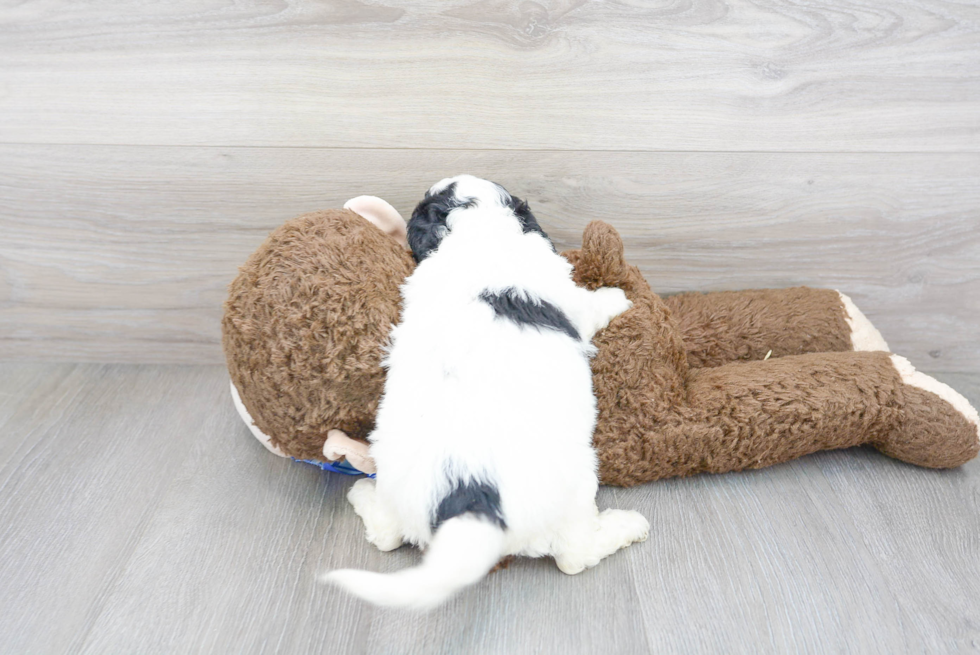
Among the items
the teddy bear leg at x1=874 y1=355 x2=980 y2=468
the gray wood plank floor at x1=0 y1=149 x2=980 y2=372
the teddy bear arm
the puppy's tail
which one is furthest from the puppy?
the teddy bear leg at x1=874 y1=355 x2=980 y2=468

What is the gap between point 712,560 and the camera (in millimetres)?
931

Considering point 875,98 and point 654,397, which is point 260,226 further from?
point 875,98

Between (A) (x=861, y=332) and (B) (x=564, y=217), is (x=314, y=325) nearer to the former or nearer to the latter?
(B) (x=564, y=217)

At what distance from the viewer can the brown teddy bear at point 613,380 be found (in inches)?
36.2

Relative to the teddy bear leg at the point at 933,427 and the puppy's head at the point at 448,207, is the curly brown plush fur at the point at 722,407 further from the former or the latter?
the puppy's head at the point at 448,207

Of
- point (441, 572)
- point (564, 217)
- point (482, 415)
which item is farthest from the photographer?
point (564, 217)

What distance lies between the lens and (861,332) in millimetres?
1208

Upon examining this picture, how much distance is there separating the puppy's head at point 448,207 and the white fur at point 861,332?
651 millimetres

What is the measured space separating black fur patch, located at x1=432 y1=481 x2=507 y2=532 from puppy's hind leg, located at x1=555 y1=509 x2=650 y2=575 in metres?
0.17

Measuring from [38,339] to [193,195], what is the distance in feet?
1.75

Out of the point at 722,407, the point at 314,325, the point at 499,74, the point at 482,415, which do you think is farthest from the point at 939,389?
the point at 314,325

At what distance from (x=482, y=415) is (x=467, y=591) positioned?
0.91 ft

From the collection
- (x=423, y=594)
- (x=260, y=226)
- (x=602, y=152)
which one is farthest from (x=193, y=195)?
(x=423, y=594)

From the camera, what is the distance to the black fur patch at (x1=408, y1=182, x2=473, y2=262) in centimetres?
96
